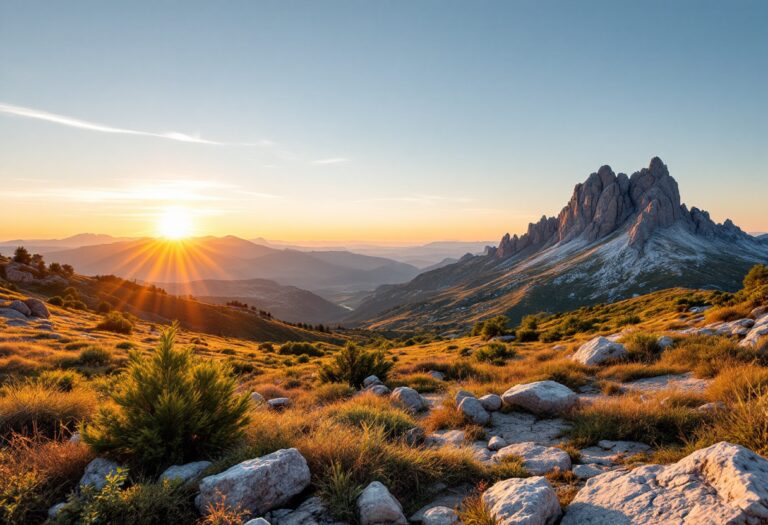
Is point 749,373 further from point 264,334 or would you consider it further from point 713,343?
point 264,334

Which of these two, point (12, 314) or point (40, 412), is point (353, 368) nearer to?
point (40, 412)

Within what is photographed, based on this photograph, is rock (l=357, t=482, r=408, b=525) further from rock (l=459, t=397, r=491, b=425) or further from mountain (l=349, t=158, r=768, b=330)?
mountain (l=349, t=158, r=768, b=330)

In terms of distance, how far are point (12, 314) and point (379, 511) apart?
40700 millimetres

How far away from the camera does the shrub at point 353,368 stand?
51.2 feet

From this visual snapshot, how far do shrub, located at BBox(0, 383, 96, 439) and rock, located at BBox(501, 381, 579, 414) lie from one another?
10.2m

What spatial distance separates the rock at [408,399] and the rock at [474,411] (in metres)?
1.94

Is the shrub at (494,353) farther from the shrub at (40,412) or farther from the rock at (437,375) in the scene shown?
the shrub at (40,412)

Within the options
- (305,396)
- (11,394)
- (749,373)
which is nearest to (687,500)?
(749,373)

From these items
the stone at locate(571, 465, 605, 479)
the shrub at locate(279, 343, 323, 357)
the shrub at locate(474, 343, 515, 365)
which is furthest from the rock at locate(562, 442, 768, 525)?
the shrub at locate(279, 343, 323, 357)

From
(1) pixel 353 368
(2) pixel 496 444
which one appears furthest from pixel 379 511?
(1) pixel 353 368

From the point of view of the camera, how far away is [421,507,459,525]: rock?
477cm

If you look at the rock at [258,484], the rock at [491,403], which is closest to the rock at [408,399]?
the rock at [491,403]

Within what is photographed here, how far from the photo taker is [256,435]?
686 cm

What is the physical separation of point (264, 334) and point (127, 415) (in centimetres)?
7214
